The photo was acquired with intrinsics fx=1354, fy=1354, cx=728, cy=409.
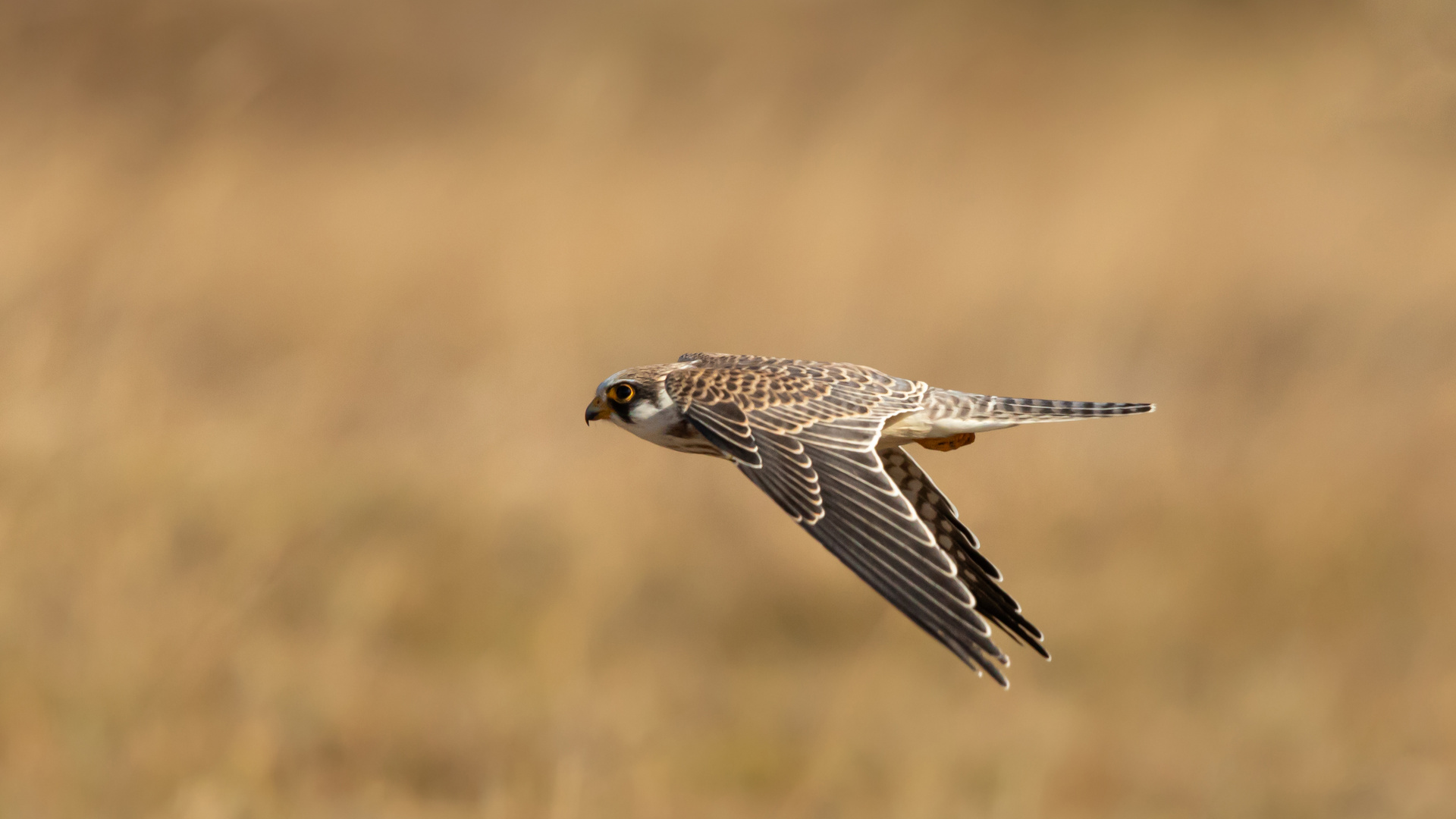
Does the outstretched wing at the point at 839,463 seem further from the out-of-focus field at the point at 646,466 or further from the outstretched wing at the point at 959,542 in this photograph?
the out-of-focus field at the point at 646,466

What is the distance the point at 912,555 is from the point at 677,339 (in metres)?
5.63

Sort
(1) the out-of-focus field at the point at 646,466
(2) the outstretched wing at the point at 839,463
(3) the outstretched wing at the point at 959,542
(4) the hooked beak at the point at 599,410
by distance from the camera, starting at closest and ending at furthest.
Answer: (2) the outstretched wing at the point at 839,463 < (4) the hooked beak at the point at 599,410 < (3) the outstretched wing at the point at 959,542 < (1) the out-of-focus field at the point at 646,466

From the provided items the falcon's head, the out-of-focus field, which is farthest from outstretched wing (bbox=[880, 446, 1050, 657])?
the out-of-focus field

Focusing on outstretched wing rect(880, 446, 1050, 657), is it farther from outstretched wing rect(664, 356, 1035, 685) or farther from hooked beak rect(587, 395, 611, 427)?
hooked beak rect(587, 395, 611, 427)

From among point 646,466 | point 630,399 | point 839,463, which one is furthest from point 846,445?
point 646,466

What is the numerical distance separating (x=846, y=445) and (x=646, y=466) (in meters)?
6.42

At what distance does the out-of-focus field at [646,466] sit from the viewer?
4590mm

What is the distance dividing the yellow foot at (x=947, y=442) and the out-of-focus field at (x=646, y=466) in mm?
1096

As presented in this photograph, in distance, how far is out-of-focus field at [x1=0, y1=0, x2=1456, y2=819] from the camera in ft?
15.1

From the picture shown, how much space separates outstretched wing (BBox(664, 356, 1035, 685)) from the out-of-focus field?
1021mm

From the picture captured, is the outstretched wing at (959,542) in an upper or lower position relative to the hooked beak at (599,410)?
lower

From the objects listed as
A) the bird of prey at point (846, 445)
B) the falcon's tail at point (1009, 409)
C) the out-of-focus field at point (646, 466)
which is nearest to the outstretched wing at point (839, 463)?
the bird of prey at point (846, 445)

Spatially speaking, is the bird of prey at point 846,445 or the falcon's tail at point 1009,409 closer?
the bird of prey at point 846,445

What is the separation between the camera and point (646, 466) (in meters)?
7.80
